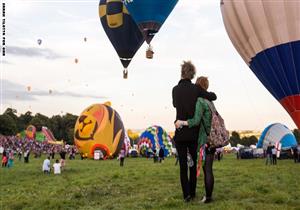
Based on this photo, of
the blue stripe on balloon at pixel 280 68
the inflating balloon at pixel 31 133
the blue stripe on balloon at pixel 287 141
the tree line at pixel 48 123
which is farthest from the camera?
the tree line at pixel 48 123

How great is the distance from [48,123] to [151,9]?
9548 centimetres

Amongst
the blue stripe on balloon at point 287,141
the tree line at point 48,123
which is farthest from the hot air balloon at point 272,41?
the tree line at point 48,123

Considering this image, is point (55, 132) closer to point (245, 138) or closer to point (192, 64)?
point (245, 138)

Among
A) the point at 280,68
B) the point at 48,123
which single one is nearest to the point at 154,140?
the point at 280,68

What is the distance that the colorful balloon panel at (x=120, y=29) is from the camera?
29.3m

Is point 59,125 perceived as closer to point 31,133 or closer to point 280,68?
point 31,133

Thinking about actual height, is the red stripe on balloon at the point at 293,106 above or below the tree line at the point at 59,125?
below

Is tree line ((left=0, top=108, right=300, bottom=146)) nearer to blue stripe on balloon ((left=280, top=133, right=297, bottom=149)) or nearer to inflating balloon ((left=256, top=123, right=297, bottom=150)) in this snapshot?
inflating balloon ((left=256, top=123, right=297, bottom=150))

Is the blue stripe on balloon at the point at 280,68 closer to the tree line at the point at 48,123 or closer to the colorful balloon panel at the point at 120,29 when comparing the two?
the colorful balloon panel at the point at 120,29

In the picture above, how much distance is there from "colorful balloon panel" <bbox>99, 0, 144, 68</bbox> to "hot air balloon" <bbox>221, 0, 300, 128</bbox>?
10698 millimetres

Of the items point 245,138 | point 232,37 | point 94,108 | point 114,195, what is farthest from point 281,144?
point 245,138

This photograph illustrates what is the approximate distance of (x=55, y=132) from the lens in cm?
11488

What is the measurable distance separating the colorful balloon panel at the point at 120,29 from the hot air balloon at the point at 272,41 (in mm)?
10698

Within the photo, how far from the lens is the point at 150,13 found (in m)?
25.2
